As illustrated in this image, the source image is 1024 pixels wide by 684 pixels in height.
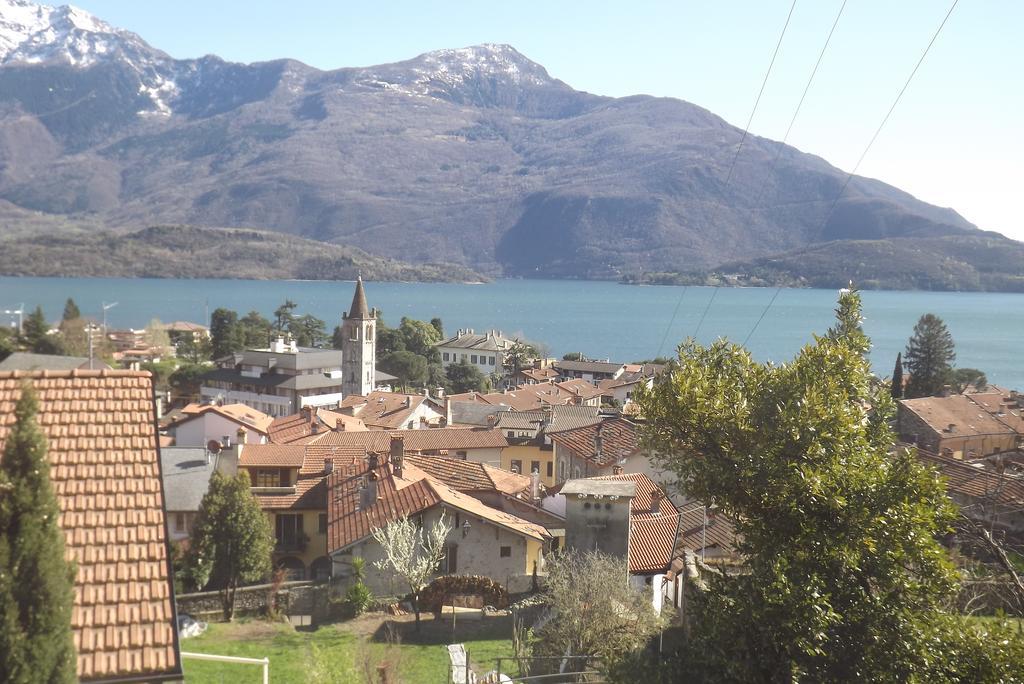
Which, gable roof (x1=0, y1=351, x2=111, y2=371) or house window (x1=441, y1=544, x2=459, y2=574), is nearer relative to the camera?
house window (x1=441, y1=544, x2=459, y2=574)

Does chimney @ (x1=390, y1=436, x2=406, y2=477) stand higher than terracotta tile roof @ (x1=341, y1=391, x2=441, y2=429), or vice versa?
chimney @ (x1=390, y1=436, x2=406, y2=477)

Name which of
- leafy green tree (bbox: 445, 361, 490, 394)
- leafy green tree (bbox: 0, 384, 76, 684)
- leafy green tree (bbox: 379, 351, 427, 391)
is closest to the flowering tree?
leafy green tree (bbox: 0, 384, 76, 684)

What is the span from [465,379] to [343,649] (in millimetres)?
62681

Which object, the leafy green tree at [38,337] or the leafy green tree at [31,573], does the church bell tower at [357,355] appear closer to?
the leafy green tree at [38,337]

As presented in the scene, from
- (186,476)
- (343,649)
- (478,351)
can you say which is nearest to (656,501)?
(343,649)

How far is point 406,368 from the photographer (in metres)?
73.8

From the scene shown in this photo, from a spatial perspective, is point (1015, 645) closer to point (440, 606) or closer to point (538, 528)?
point (440, 606)

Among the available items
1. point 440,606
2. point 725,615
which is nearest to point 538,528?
point 440,606

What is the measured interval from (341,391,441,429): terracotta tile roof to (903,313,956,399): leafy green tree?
34.1 meters

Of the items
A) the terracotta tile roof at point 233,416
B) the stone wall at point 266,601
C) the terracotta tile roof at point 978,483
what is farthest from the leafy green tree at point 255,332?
the stone wall at point 266,601

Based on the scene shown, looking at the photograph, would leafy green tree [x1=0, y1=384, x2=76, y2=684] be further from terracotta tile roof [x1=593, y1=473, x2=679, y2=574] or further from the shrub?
terracotta tile roof [x1=593, y1=473, x2=679, y2=574]

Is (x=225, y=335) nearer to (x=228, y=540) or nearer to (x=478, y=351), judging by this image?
(x=478, y=351)

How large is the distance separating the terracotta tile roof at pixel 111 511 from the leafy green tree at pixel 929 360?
6200cm

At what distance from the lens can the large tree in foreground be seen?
765 cm
